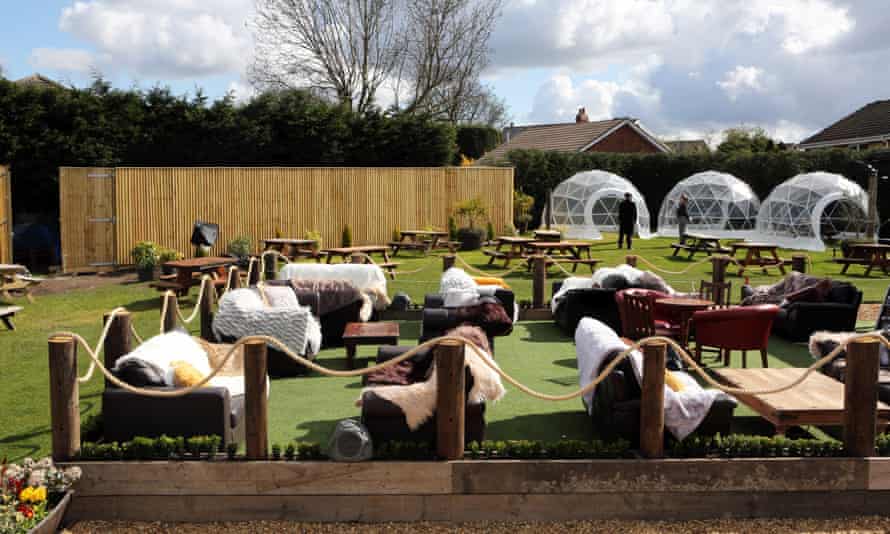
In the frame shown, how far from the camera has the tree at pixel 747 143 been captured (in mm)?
39156

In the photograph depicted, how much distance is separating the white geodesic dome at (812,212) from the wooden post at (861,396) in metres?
19.0

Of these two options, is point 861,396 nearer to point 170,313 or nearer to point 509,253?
point 170,313

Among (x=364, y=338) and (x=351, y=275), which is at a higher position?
(x=351, y=275)

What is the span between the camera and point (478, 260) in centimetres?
1998

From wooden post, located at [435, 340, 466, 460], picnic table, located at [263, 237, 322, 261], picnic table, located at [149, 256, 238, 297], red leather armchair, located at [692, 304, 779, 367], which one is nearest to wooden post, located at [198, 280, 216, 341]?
picnic table, located at [149, 256, 238, 297]

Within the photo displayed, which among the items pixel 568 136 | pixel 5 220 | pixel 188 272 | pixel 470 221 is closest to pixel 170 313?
pixel 188 272

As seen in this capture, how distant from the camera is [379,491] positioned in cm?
537

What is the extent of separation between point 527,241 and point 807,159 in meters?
14.3

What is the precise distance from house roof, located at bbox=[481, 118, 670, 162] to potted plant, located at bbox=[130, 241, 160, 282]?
19162 mm

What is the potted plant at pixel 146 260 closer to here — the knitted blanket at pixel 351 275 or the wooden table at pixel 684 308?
the knitted blanket at pixel 351 275

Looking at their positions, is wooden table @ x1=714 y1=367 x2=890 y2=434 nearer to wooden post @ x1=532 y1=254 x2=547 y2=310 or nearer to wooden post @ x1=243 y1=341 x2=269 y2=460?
wooden post @ x1=243 y1=341 x2=269 y2=460

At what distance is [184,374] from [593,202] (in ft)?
70.9

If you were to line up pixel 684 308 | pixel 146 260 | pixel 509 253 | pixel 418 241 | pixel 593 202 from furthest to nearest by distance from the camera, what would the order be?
pixel 593 202, pixel 418 241, pixel 509 253, pixel 146 260, pixel 684 308

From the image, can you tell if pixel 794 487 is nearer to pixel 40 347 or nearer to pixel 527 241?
pixel 40 347
